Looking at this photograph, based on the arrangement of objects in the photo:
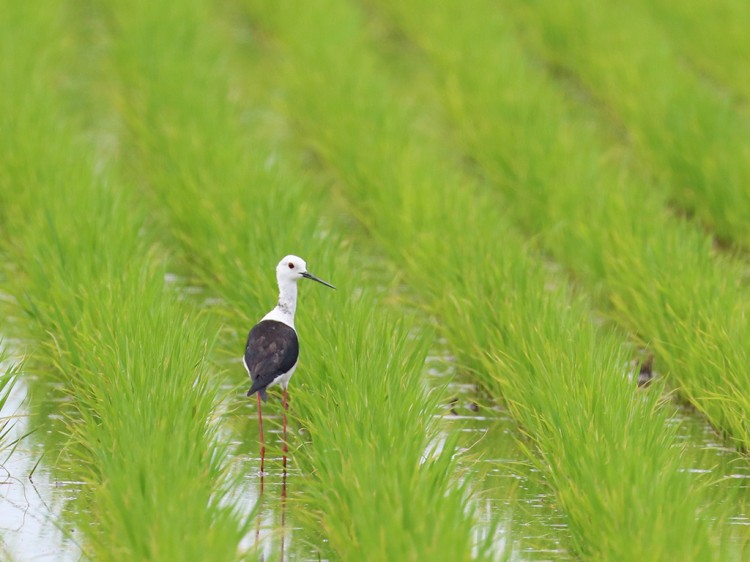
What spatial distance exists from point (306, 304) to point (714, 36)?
653cm

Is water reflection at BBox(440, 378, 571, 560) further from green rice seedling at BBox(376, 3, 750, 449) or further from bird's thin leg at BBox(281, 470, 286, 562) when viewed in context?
green rice seedling at BBox(376, 3, 750, 449)

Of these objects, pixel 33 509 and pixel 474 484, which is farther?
pixel 474 484

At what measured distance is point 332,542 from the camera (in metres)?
3.78

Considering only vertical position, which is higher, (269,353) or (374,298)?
(374,298)

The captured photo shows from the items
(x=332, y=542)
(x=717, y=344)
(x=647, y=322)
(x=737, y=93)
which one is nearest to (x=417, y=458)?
A: (x=332, y=542)

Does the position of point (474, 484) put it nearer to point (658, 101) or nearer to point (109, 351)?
point (109, 351)

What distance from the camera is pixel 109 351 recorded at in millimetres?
4711

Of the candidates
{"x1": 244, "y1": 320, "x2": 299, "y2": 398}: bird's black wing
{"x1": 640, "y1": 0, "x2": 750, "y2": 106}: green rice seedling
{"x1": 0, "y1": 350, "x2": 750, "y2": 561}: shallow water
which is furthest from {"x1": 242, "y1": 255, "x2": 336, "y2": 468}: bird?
{"x1": 640, "y1": 0, "x2": 750, "y2": 106}: green rice seedling

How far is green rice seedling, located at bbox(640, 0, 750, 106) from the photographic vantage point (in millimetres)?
10383

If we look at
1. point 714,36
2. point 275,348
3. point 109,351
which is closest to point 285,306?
point 275,348

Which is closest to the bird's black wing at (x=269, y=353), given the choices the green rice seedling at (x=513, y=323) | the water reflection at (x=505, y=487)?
the water reflection at (x=505, y=487)

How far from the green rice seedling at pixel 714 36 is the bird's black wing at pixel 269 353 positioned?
20.9 feet

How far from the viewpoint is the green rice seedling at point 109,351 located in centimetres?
357

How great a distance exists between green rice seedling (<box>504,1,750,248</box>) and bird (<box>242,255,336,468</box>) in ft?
10.3
